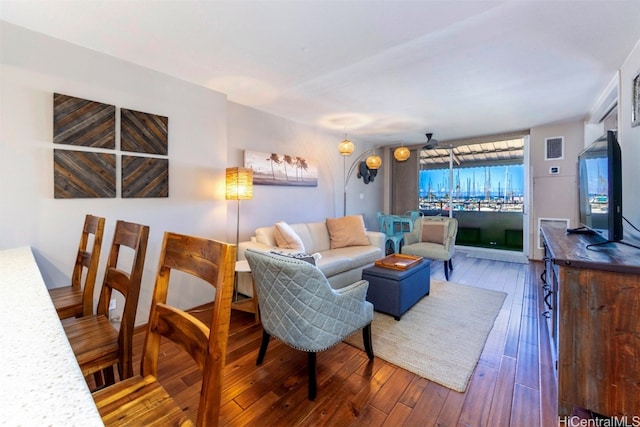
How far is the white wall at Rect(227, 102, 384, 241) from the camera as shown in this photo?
3.54m

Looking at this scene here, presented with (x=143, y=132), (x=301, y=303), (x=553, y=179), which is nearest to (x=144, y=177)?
(x=143, y=132)

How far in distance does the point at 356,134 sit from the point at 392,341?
392 centimetres

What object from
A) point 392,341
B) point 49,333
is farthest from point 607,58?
point 49,333

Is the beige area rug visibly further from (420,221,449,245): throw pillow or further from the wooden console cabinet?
(420,221,449,245): throw pillow

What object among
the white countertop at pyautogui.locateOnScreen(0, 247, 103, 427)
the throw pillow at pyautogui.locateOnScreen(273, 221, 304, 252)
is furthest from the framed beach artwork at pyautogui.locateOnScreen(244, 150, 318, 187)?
the white countertop at pyautogui.locateOnScreen(0, 247, 103, 427)

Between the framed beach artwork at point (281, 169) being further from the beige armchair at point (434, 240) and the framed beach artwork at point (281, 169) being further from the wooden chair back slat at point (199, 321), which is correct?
the wooden chair back slat at point (199, 321)

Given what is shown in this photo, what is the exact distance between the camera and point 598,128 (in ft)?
13.2

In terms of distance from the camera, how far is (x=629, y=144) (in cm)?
238

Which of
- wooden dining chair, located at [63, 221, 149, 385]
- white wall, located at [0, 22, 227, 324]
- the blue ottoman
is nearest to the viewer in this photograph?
wooden dining chair, located at [63, 221, 149, 385]

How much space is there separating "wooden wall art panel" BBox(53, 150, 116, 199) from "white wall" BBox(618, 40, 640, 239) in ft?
13.8

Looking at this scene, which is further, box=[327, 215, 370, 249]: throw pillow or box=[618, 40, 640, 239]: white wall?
box=[327, 215, 370, 249]: throw pillow

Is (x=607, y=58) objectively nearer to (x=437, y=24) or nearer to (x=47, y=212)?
(x=437, y=24)

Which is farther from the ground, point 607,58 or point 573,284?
point 607,58

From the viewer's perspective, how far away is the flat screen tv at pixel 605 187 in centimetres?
158
